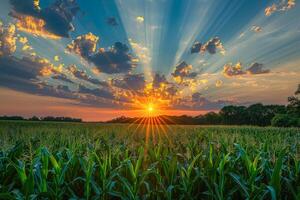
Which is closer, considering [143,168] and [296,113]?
[143,168]

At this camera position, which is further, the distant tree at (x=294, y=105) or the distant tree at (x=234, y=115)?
the distant tree at (x=234, y=115)

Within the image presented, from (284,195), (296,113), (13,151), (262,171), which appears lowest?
(284,195)

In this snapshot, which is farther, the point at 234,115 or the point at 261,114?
the point at 234,115

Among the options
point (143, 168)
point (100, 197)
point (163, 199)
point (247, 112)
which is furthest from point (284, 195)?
point (247, 112)

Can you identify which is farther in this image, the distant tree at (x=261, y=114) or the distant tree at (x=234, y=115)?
the distant tree at (x=234, y=115)

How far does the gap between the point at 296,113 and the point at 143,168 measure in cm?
7478

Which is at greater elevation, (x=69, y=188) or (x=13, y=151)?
(x=13, y=151)

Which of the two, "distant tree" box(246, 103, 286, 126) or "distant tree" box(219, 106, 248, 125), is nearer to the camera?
"distant tree" box(246, 103, 286, 126)

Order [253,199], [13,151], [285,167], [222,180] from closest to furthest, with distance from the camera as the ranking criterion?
[253,199] → [222,180] → [285,167] → [13,151]

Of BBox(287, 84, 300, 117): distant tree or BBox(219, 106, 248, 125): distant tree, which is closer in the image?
BBox(287, 84, 300, 117): distant tree

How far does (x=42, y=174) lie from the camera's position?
580cm

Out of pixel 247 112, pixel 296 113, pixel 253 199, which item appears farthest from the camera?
pixel 247 112

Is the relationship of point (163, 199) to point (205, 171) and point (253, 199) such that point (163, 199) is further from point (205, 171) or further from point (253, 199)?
point (253, 199)

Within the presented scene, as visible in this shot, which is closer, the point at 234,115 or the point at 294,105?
the point at 294,105
